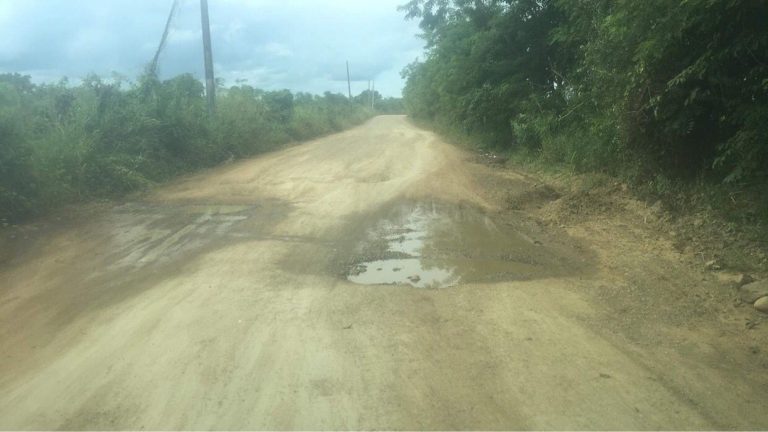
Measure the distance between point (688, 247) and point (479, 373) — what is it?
442 centimetres

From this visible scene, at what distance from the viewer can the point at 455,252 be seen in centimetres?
780

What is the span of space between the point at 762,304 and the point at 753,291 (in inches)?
12.8

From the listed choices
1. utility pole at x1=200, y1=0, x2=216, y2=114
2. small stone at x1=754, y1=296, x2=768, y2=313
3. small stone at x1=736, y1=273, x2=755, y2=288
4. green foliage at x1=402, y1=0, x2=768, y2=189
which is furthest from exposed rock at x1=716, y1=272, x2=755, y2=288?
utility pole at x1=200, y1=0, x2=216, y2=114

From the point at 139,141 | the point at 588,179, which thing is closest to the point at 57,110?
the point at 139,141

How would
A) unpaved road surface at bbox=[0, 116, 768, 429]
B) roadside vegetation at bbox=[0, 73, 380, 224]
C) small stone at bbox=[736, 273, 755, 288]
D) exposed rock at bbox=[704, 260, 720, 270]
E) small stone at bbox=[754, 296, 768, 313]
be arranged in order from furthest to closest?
roadside vegetation at bbox=[0, 73, 380, 224] < exposed rock at bbox=[704, 260, 720, 270] < small stone at bbox=[736, 273, 755, 288] < small stone at bbox=[754, 296, 768, 313] < unpaved road surface at bbox=[0, 116, 768, 429]

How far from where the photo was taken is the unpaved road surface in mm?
3934

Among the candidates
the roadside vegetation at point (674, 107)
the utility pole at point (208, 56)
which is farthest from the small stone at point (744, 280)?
the utility pole at point (208, 56)

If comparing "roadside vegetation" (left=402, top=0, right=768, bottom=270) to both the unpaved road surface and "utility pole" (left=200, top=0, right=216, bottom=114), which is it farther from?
"utility pole" (left=200, top=0, right=216, bottom=114)

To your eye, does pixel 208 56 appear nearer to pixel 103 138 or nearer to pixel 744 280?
pixel 103 138

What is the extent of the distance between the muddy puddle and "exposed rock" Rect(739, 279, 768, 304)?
5.61ft

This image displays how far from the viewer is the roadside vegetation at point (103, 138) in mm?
10461

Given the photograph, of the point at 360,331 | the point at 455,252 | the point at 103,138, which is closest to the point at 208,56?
the point at 103,138

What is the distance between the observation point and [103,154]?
13.7 m

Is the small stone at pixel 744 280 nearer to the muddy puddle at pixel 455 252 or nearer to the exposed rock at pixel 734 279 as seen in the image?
the exposed rock at pixel 734 279
